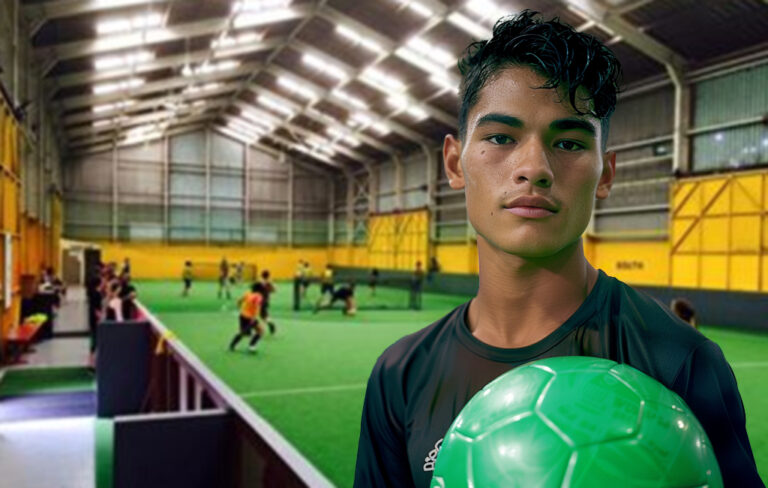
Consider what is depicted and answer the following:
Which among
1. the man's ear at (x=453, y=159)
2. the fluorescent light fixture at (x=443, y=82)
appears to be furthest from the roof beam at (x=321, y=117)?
the man's ear at (x=453, y=159)

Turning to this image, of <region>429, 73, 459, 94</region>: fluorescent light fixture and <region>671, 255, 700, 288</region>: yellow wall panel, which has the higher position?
<region>429, 73, 459, 94</region>: fluorescent light fixture

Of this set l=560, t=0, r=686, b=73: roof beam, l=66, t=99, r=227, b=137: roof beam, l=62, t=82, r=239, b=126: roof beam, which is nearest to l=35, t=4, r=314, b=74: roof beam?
l=62, t=82, r=239, b=126: roof beam

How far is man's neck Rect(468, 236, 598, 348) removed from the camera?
1.60 metres

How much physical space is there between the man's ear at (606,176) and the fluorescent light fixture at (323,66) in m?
25.2

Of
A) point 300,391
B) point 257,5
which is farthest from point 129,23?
point 300,391

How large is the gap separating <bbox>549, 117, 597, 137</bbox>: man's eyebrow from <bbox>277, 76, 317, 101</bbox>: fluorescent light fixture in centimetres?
2865

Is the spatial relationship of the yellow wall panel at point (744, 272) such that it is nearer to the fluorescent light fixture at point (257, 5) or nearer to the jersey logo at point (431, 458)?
the fluorescent light fixture at point (257, 5)

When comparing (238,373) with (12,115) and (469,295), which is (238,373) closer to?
(12,115)

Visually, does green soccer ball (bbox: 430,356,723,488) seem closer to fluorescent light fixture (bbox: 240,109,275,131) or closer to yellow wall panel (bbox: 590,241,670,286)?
yellow wall panel (bbox: 590,241,670,286)

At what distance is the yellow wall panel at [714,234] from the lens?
17.4 m

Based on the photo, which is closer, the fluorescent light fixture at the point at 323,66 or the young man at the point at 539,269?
the young man at the point at 539,269

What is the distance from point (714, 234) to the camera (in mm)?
17734

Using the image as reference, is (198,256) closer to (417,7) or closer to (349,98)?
(349,98)

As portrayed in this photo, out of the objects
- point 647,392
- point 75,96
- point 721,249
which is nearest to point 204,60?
point 75,96
